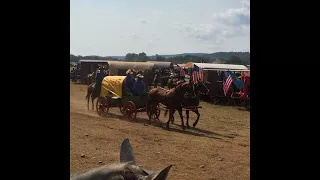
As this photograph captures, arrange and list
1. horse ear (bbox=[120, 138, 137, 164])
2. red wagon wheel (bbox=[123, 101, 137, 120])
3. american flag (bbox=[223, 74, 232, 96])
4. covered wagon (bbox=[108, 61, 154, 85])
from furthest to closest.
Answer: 1. covered wagon (bbox=[108, 61, 154, 85])
2. american flag (bbox=[223, 74, 232, 96])
3. red wagon wheel (bbox=[123, 101, 137, 120])
4. horse ear (bbox=[120, 138, 137, 164])

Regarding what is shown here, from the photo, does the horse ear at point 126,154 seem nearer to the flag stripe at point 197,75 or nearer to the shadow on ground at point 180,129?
the shadow on ground at point 180,129

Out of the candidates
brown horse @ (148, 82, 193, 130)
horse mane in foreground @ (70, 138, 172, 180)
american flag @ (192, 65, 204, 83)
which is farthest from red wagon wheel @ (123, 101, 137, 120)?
horse mane in foreground @ (70, 138, 172, 180)

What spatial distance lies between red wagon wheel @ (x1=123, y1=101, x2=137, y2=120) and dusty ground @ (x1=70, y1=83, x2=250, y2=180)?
1.09 feet

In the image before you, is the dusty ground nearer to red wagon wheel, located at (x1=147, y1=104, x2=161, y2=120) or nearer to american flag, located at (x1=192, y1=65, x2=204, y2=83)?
red wagon wheel, located at (x1=147, y1=104, x2=161, y2=120)

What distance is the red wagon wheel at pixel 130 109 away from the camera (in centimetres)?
1486

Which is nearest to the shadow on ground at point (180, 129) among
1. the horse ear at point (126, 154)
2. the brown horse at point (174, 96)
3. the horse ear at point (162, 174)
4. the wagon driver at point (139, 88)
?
the brown horse at point (174, 96)

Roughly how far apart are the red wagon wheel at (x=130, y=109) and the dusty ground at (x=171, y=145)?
1.09 feet

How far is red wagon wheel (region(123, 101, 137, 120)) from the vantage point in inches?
585

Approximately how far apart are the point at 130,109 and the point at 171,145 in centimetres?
427

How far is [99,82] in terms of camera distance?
58.6 ft
